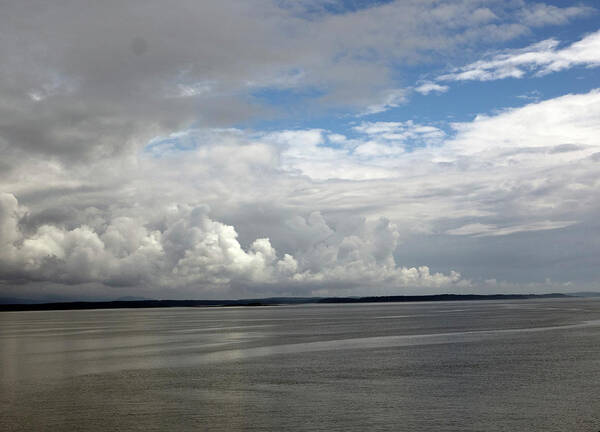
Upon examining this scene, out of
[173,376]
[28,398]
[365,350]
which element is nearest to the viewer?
[28,398]

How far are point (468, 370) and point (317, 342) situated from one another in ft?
81.0

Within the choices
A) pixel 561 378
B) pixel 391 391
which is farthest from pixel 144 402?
pixel 561 378

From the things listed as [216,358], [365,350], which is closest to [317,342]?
[365,350]

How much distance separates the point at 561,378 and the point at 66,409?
25921 mm

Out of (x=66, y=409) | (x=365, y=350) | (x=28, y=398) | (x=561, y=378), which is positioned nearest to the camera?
(x=66, y=409)

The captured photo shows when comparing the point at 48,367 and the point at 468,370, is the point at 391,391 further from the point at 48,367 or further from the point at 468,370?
the point at 48,367

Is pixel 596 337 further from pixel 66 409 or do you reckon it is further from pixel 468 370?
pixel 66 409

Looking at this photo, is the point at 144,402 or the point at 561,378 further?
the point at 561,378

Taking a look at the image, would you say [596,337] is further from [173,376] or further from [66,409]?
[66,409]

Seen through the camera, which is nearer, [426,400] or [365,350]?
[426,400]

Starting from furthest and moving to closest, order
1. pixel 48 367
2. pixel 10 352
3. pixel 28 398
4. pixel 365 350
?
pixel 10 352, pixel 365 350, pixel 48 367, pixel 28 398

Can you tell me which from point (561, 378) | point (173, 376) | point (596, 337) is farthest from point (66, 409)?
point (596, 337)

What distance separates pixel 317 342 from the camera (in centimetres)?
5919

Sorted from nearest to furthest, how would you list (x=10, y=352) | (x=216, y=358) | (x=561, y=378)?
(x=561, y=378), (x=216, y=358), (x=10, y=352)
